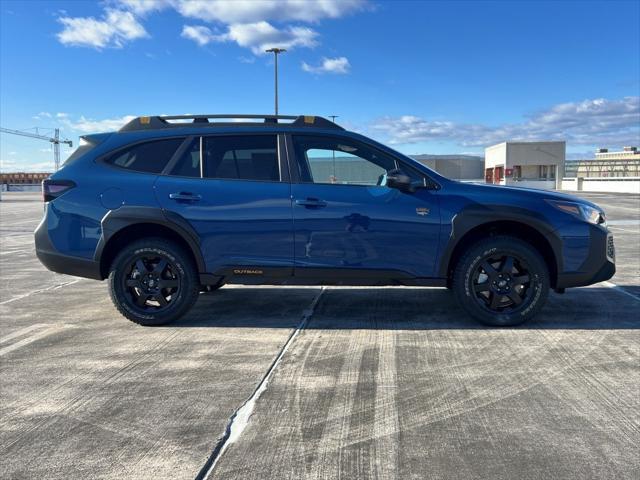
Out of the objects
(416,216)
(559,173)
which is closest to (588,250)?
(416,216)

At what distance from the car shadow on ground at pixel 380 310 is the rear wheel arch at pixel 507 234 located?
1.79 ft

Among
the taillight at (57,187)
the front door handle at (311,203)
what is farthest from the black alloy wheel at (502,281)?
the taillight at (57,187)

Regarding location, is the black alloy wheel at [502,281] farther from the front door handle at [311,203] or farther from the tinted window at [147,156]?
the tinted window at [147,156]

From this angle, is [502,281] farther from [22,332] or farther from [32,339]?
[22,332]

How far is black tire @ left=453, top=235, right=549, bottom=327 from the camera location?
189 inches

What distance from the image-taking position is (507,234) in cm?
495

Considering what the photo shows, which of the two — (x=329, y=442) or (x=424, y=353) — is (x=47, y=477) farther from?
(x=424, y=353)

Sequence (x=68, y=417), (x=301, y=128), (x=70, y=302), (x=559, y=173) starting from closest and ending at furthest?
→ (x=68, y=417) < (x=301, y=128) < (x=70, y=302) < (x=559, y=173)

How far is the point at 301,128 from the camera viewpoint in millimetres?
5047

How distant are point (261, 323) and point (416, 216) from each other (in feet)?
6.03

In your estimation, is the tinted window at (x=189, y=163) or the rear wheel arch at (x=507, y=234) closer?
the rear wheel arch at (x=507, y=234)

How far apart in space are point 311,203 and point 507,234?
1.88 metres

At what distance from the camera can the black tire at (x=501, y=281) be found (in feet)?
15.7

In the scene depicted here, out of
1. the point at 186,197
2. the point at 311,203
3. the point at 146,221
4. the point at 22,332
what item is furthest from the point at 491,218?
the point at 22,332
